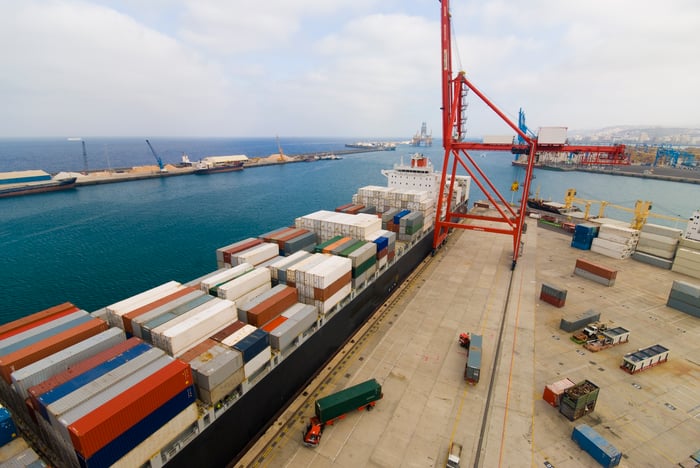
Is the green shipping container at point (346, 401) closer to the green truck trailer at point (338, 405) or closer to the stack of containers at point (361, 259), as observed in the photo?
the green truck trailer at point (338, 405)

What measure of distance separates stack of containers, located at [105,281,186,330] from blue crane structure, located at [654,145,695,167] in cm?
22193

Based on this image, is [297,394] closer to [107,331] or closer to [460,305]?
[107,331]

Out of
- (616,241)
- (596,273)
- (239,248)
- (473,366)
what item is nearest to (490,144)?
(596,273)

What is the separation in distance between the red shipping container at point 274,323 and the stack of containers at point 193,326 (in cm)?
213

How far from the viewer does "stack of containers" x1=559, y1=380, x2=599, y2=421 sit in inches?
749

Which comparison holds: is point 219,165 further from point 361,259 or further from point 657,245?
point 657,245

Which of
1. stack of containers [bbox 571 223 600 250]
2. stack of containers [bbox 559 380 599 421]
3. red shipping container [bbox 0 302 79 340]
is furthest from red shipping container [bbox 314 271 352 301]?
stack of containers [bbox 571 223 600 250]

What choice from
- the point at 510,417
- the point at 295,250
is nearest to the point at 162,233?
the point at 295,250

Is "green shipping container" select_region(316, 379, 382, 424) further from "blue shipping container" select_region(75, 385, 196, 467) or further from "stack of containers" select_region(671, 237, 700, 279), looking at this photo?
"stack of containers" select_region(671, 237, 700, 279)

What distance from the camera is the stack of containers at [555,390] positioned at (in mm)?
20406

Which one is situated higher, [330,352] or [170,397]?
[170,397]

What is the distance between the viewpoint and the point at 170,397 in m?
13.6

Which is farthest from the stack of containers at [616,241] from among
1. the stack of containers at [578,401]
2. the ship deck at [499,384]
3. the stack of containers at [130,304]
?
the stack of containers at [130,304]

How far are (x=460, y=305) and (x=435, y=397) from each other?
45.4 feet
